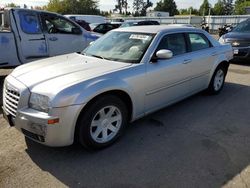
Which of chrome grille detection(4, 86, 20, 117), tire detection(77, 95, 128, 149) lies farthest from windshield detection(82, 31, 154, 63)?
chrome grille detection(4, 86, 20, 117)

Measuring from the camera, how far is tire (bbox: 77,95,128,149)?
3.17 m

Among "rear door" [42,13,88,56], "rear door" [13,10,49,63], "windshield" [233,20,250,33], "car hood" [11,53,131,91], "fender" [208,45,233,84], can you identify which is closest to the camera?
"car hood" [11,53,131,91]

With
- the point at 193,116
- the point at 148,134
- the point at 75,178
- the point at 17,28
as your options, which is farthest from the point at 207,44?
the point at 17,28

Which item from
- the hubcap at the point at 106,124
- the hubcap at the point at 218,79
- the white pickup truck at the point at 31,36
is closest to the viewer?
the hubcap at the point at 106,124

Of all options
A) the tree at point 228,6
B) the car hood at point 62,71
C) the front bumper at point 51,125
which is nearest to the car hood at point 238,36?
the car hood at point 62,71

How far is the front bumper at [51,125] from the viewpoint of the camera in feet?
9.52

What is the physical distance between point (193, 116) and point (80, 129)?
2.30m

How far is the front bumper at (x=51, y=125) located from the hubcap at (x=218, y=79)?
3.74 m

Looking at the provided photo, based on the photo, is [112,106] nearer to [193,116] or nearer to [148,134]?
[148,134]

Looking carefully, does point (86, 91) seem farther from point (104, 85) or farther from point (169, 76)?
point (169, 76)

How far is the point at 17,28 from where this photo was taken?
645 centimetres

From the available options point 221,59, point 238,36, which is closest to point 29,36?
point 221,59

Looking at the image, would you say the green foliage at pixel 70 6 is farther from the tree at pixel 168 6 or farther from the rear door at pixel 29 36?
the rear door at pixel 29 36

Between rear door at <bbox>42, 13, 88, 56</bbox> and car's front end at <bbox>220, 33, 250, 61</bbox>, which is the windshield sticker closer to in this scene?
rear door at <bbox>42, 13, 88, 56</bbox>
